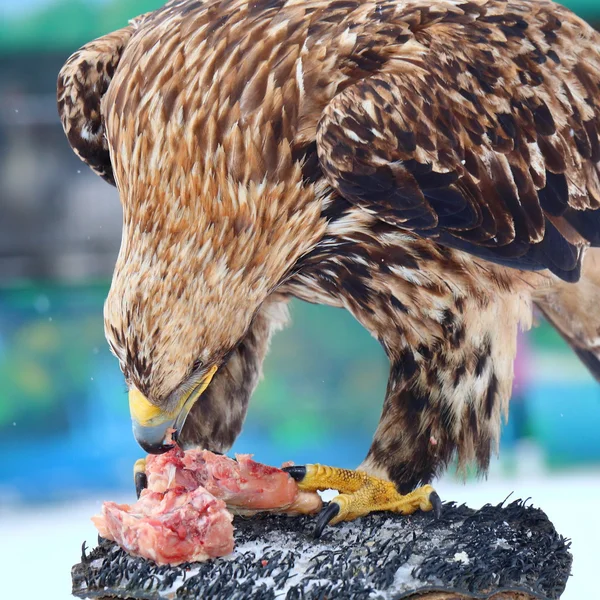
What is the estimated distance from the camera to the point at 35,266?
4051mm

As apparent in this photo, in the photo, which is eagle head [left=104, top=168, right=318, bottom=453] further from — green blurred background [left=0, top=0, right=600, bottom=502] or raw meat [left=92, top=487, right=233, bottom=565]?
green blurred background [left=0, top=0, right=600, bottom=502]

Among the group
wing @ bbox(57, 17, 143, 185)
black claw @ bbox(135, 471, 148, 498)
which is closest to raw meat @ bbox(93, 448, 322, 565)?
black claw @ bbox(135, 471, 148, 498)

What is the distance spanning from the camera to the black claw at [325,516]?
205cm

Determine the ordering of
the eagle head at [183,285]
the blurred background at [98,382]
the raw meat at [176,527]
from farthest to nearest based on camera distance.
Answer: the blurred background at [98,382]
the raw meat at [176,527]
the eagle head at [183,285]

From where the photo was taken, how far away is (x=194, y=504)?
6.43 ft

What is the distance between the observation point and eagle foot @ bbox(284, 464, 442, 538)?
7.06 feet

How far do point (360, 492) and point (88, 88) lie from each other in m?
1.23

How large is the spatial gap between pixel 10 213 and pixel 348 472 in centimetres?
243

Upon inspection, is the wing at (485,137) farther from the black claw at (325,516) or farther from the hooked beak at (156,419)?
the black claw at (325,516)

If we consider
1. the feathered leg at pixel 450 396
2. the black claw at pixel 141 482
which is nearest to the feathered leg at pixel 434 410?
the feathered leg at pixel 450 396

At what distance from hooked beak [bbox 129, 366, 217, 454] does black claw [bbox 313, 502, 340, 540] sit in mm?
417

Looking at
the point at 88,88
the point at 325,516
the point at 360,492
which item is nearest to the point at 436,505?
the point at 360,492

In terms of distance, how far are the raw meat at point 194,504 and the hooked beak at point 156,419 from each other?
0.53ft

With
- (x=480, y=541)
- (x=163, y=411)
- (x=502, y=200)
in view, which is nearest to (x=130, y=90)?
(x=163, y=411)
